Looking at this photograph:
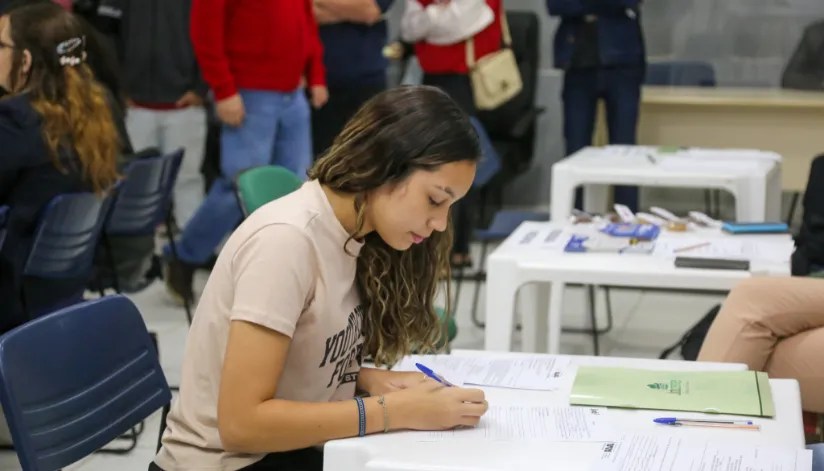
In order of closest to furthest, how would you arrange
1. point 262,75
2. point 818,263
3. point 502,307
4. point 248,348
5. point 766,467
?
1. point 766,467
2. point 248,348
3. point 502,307
4. point 818,263
5. point 262,75

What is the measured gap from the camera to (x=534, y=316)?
3.16 meters

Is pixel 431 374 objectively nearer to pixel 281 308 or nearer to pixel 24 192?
pixel 281 308

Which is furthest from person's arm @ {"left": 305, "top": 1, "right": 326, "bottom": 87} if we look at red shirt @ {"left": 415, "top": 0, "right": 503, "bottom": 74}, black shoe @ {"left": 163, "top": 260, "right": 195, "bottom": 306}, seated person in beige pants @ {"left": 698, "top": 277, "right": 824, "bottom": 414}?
seated person in beige pants @ {"left": 698, "top": 277, "right": 824, "bottom": 414}

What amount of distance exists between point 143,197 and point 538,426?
251 cm

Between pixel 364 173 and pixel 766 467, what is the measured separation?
672 mm

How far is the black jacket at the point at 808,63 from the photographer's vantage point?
19.0 feet

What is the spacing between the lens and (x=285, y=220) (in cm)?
152

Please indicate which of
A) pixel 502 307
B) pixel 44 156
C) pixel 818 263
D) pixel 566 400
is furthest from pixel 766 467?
pixel 44 156

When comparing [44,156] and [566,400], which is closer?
[566,400]

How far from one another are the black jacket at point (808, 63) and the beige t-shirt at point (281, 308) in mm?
4770

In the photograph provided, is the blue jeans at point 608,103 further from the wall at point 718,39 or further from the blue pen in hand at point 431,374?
the blue pen in hand at point 431,374

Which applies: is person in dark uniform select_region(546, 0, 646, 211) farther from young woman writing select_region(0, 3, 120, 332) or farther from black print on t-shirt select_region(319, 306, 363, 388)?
black print on t-shirt select_region(319, 306, 363, 388)

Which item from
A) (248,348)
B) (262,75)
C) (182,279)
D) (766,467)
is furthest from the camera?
(182,279)

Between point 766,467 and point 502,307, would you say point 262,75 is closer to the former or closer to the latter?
point 502,307
